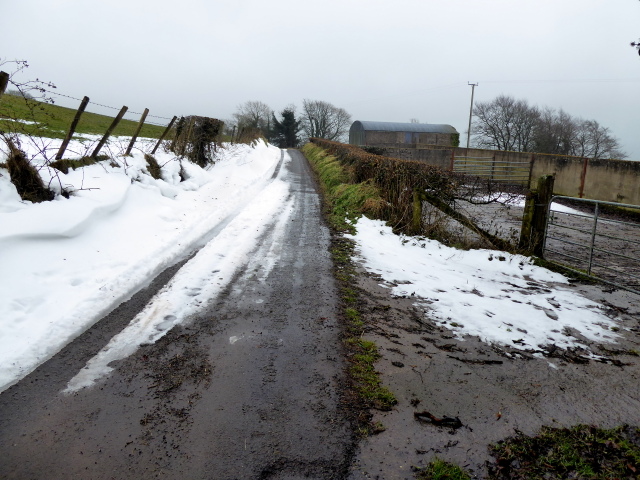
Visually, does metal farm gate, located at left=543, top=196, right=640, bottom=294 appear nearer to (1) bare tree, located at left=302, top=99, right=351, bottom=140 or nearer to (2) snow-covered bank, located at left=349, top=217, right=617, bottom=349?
(2) snow-covered bank, located at left=349, top=217, right=617, bottom=349

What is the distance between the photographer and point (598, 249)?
6465 millimetres

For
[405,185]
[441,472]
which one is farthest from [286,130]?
[441,472]

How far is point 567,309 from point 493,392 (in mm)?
2745

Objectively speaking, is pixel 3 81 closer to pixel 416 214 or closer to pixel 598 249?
pixel 416 214

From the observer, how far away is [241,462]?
2512 mm

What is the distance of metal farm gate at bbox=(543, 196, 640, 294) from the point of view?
→ 6.42 m

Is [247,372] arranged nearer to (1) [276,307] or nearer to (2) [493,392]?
(1) [276,307]

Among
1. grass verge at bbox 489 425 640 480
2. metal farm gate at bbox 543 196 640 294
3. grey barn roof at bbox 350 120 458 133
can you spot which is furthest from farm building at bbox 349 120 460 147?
grass verge at bbox 489 425 640 480

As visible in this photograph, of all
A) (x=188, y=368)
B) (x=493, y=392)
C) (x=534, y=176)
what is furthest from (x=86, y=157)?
(x=534, y=176)

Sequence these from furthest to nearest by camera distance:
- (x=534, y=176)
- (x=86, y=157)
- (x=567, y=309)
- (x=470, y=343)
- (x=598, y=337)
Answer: (x=534, y=176), (x=86, y=157), (x=567, y=309), (x=598, y=337), (x=470, y=343)

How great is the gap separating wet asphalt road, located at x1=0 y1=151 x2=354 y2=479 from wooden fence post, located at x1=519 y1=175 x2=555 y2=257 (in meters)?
5.05

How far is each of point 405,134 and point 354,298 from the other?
2487 inches

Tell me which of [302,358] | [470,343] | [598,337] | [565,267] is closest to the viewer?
[302,358]

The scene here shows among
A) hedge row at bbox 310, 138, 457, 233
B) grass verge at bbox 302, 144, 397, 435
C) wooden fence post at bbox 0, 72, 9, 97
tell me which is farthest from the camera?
hedge row at bbox 310, 138, 457, 233
